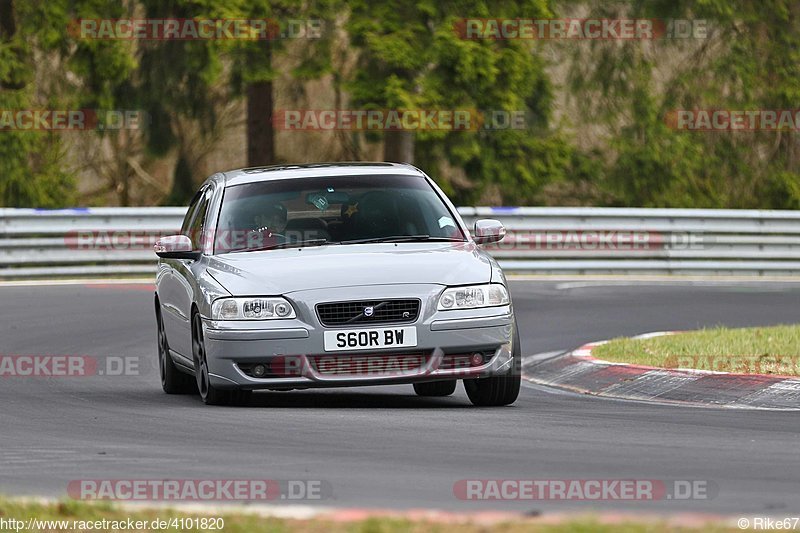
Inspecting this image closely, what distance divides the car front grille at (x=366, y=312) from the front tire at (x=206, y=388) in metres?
0.90

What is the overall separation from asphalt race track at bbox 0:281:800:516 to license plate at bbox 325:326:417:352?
0.40 metres

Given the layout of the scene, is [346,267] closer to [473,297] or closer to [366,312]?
[366,312]

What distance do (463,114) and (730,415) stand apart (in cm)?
2034

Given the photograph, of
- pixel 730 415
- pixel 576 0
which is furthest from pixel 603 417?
pixel 576 0

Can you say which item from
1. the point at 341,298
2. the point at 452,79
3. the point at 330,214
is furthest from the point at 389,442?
the point at 452,79

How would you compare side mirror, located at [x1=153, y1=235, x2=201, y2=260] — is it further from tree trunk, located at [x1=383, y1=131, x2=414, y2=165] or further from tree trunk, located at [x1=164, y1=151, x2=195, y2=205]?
tree trunk, located at [x1=164, y1=151, x2=195, y2=205]

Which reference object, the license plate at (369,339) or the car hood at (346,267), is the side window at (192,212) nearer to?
the car hood at (346,267)

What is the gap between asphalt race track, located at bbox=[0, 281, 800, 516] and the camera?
741 cm

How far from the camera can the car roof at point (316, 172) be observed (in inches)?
474

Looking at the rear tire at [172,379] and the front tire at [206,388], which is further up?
the front tire at [206,388]

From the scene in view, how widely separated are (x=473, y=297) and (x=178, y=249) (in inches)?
87.2

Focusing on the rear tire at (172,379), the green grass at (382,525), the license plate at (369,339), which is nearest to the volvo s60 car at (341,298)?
the license plate at (369,339)

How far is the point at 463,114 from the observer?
3028 cm

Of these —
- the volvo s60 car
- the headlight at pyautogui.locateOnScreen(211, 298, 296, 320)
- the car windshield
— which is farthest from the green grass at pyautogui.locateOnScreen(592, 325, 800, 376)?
the headlight at pyautogui.locateOnScreen(211, 298, 296, 320)
